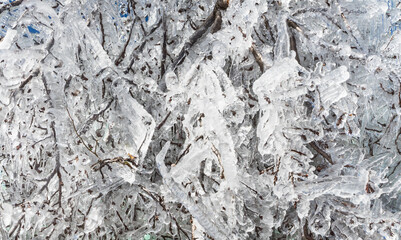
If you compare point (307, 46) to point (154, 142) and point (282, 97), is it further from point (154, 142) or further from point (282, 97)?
point (154, 142)

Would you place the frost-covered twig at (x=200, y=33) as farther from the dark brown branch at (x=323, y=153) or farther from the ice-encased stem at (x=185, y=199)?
the dark brown branch at (x=323, y=153)

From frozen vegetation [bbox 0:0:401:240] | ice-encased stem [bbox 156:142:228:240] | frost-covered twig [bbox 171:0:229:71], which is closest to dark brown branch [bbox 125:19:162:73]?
frozen vegetation [bbox 0:0:401:240]

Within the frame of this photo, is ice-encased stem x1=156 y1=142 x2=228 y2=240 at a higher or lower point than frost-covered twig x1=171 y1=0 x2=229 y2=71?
lower

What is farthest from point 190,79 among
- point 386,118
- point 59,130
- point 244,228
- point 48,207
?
point 386,118

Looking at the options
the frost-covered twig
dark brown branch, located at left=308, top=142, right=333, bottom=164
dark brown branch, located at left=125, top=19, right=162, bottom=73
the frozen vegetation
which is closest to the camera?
the frozen vegetation

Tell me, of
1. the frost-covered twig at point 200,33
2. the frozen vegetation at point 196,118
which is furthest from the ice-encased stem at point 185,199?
the frost-covered twig at point 200,33

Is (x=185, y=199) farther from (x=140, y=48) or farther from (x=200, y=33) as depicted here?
(x=140, y=48)

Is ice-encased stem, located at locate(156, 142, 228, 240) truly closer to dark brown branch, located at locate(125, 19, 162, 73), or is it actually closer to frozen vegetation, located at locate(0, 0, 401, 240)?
frozen vegetation, located at locate(0, 0, 401, 240)

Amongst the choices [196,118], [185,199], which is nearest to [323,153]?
[196,118]
